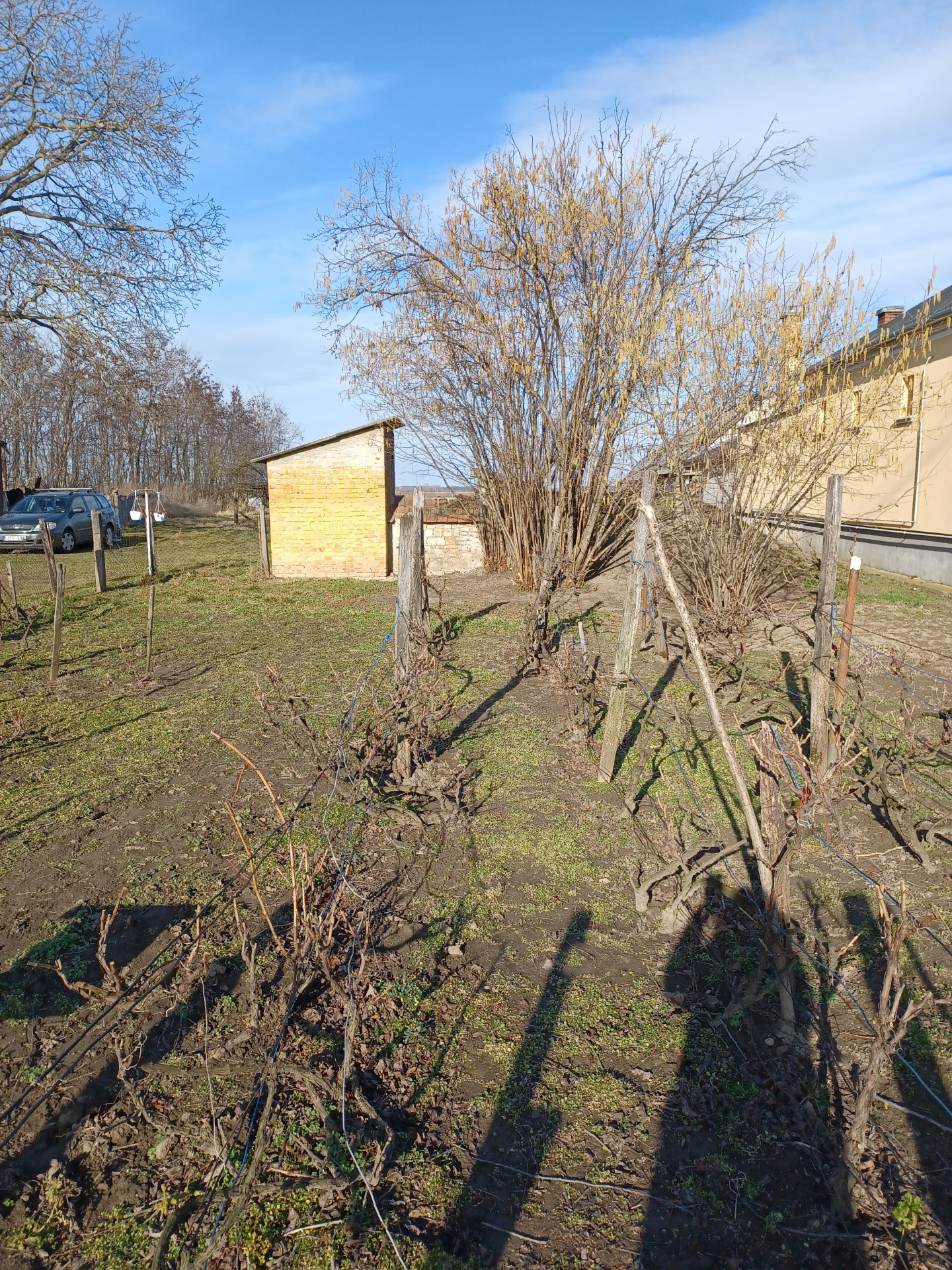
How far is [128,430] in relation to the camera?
4006cm

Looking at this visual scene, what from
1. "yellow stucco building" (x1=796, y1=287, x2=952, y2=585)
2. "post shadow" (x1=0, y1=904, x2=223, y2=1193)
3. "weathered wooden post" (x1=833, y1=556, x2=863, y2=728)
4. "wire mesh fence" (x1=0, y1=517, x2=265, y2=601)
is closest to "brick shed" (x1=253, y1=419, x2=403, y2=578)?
"wire mesh fence" (x1=0, y1=517, x2=265, y2=601)

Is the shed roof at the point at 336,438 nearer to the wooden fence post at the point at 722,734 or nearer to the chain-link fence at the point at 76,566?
the chain-link fence at the point at 76,566

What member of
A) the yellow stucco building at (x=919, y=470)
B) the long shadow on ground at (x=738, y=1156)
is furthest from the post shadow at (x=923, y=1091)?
the yellow stucco building at (x=919, y=470)

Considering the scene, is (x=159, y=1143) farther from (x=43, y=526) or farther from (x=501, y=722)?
(x=43, y=526)

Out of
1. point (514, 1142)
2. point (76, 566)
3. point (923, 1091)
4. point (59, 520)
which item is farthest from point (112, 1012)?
point (59, 520)

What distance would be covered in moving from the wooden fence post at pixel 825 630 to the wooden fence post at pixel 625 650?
1116 mm

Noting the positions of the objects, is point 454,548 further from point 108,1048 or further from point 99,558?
point 108,1048

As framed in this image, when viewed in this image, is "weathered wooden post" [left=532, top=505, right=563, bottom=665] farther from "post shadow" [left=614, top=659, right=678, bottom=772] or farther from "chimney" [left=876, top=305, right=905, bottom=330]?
"chimney" [left=876, top=305, right=905, bottom=330]

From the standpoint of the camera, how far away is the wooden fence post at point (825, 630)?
5430 millimetres

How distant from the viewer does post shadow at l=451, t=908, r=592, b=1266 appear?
247 cm

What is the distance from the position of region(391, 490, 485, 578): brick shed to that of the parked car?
27.4 feet

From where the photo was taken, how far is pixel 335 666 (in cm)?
912

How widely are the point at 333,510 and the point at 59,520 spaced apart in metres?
8.16

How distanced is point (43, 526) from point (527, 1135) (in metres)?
8.51
